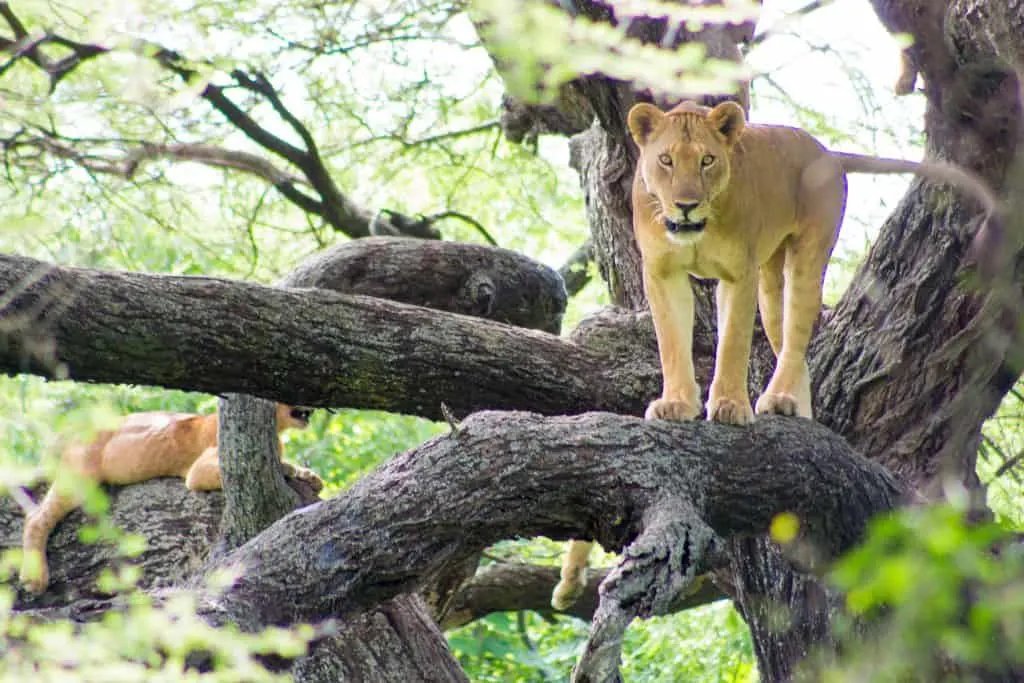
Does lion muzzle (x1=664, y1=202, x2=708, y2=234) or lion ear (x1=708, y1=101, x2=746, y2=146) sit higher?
lion ear (x1=708, y1=101, x2=746, y2=146)

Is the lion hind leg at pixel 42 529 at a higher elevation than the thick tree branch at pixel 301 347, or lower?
lower

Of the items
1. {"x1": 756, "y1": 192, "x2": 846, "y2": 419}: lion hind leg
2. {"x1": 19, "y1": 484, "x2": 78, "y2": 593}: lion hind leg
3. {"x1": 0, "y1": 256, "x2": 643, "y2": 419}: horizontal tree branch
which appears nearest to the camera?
{"x1": 0, "y1": 256, "x2": 643, "y2": 419}: horizontal tree branch

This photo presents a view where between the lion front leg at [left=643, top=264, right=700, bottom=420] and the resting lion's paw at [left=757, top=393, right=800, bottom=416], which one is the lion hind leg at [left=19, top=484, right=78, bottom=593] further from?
the resting lion's paw at [left=757, top=393, right=800, bottom=416]

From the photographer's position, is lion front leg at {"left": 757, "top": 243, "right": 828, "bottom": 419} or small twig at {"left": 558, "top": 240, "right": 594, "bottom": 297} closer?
lion front leg at {"left": 757, "top": 243, "right": 828, "bottom": 419}

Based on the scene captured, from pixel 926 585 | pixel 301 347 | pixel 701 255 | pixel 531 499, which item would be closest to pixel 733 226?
pixel 701 255

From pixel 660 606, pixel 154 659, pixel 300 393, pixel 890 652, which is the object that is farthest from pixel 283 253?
pixel 890 652

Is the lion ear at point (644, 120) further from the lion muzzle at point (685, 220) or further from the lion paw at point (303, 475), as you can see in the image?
the lion paw at point (303, 475)

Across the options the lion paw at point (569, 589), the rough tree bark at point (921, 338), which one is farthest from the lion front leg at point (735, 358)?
the lion paw at point (569, 589)

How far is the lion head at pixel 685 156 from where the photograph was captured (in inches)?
214

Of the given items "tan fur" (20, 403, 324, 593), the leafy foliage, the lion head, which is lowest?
"tan fur" (20, 403, 324, 593)

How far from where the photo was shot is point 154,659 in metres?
3.06

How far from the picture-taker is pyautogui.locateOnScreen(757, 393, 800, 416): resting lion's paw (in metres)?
5.88

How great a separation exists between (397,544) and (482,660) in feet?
16.4

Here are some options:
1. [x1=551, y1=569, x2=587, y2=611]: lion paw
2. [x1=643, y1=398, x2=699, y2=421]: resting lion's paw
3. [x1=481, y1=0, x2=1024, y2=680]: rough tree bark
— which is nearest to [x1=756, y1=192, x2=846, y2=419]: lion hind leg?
[x1=481, y1=0, x2=1024, y2=680]: rough tree bark
